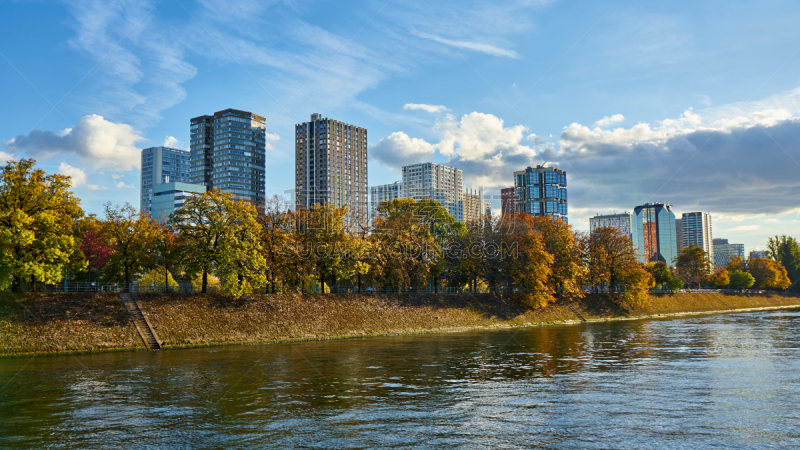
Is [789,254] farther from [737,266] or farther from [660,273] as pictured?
[660,273]

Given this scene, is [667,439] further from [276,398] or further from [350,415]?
[276,398]

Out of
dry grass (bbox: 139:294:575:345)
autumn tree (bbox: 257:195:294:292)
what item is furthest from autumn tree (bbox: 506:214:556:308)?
autumn tree (bbox: 257:195:294:292)

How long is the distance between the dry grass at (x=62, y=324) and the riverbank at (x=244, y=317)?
70mm

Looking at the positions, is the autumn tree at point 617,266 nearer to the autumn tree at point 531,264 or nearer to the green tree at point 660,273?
the autumn tree at point 531,264

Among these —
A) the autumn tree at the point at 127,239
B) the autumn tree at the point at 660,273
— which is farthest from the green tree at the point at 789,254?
the autumn tree at the point at 127,239

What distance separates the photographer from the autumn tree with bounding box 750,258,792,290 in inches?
6048

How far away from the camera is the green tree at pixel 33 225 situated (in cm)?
4531

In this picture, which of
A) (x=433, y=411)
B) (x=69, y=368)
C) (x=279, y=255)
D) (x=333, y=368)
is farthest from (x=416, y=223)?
(x=433, y=411)

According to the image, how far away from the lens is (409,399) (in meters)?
24.8

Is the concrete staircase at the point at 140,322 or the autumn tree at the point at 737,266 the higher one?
the autumn tree at the point at 737,266

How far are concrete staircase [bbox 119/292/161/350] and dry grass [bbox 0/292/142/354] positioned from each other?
0.51 m

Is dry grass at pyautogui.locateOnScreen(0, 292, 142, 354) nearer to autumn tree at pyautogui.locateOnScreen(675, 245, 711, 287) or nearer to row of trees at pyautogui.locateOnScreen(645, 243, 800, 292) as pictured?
row of trees at pyautogui.locateOnScreen(645, 243, 800, 292)

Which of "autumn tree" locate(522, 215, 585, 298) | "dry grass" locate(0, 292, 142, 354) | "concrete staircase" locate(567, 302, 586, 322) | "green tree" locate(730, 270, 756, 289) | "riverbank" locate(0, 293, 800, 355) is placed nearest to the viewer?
"dry grass" locate(0, 292, 142, 354)

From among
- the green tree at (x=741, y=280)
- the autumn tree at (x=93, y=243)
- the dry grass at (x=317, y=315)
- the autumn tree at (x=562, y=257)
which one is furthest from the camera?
the green tree at (x=741, y=280)
